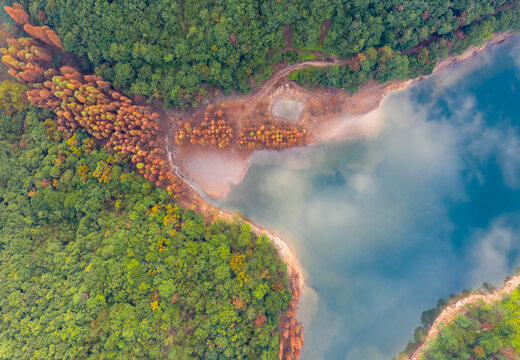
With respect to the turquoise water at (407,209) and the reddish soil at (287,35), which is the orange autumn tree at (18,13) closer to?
the reddish soil at (287,35)

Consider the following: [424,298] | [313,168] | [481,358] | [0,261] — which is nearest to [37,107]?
[0,261]

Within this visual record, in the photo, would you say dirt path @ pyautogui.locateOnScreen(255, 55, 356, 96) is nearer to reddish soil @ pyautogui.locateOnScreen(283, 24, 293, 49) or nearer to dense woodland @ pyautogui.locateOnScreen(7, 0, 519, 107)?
dense woodland @ pyautogui.locateOnScreen(7, 0, 519, 107)

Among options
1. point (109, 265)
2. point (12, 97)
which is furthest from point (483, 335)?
point (12, 97)

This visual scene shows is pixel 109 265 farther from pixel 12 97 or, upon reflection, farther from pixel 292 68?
pixel 292 68

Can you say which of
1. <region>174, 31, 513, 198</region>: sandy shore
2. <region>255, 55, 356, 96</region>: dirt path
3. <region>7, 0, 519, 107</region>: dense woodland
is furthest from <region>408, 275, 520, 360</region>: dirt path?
<region>255, 55, 356, 96</region>: dirt path

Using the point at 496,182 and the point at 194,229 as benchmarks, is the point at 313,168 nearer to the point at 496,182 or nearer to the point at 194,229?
the point at 194,229

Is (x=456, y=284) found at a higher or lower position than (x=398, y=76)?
lower
